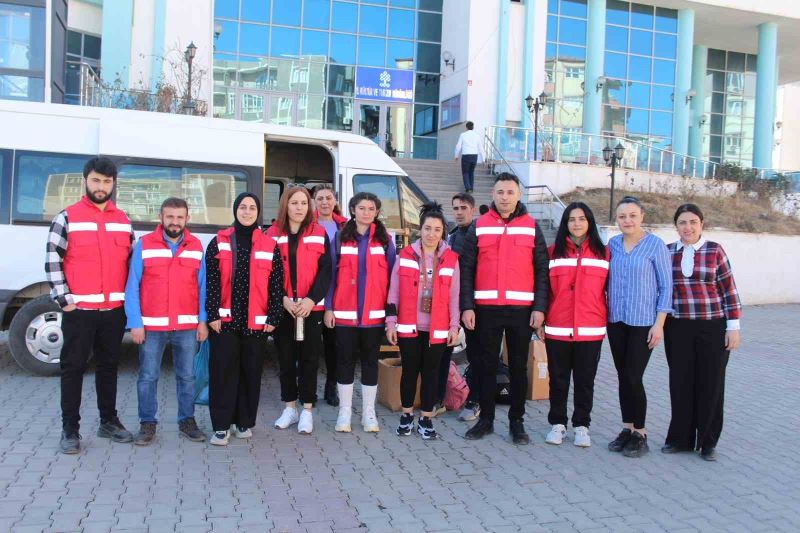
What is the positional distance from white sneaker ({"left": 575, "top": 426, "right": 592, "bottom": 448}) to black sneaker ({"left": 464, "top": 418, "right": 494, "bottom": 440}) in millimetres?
673

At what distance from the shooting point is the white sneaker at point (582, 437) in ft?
17.9

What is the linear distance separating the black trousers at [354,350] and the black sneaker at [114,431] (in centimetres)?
163

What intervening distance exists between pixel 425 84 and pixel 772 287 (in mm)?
13883

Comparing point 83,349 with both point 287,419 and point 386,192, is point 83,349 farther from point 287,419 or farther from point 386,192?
point 386,192

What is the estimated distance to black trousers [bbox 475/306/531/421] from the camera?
539cm

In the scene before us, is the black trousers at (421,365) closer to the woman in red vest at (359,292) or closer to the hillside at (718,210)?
the woman in red vest at (359,292)

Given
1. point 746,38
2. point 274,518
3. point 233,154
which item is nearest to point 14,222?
point 233,154

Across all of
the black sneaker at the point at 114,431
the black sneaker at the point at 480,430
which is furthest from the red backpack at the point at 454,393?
the black sneaker at the point at 114,431

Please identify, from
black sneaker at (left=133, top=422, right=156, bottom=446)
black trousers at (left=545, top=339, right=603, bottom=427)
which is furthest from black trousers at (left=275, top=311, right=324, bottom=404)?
black trousers at (left=545, top=339, right=603, bottom=427)

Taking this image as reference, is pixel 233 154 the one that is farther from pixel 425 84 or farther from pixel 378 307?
pixel 425 84

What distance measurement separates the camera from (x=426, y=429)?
5.54m

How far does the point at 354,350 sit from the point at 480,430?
1.19 metres

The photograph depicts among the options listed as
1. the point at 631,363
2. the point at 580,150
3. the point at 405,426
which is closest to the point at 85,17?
the point at 580,150

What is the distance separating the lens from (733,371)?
8.77 m
